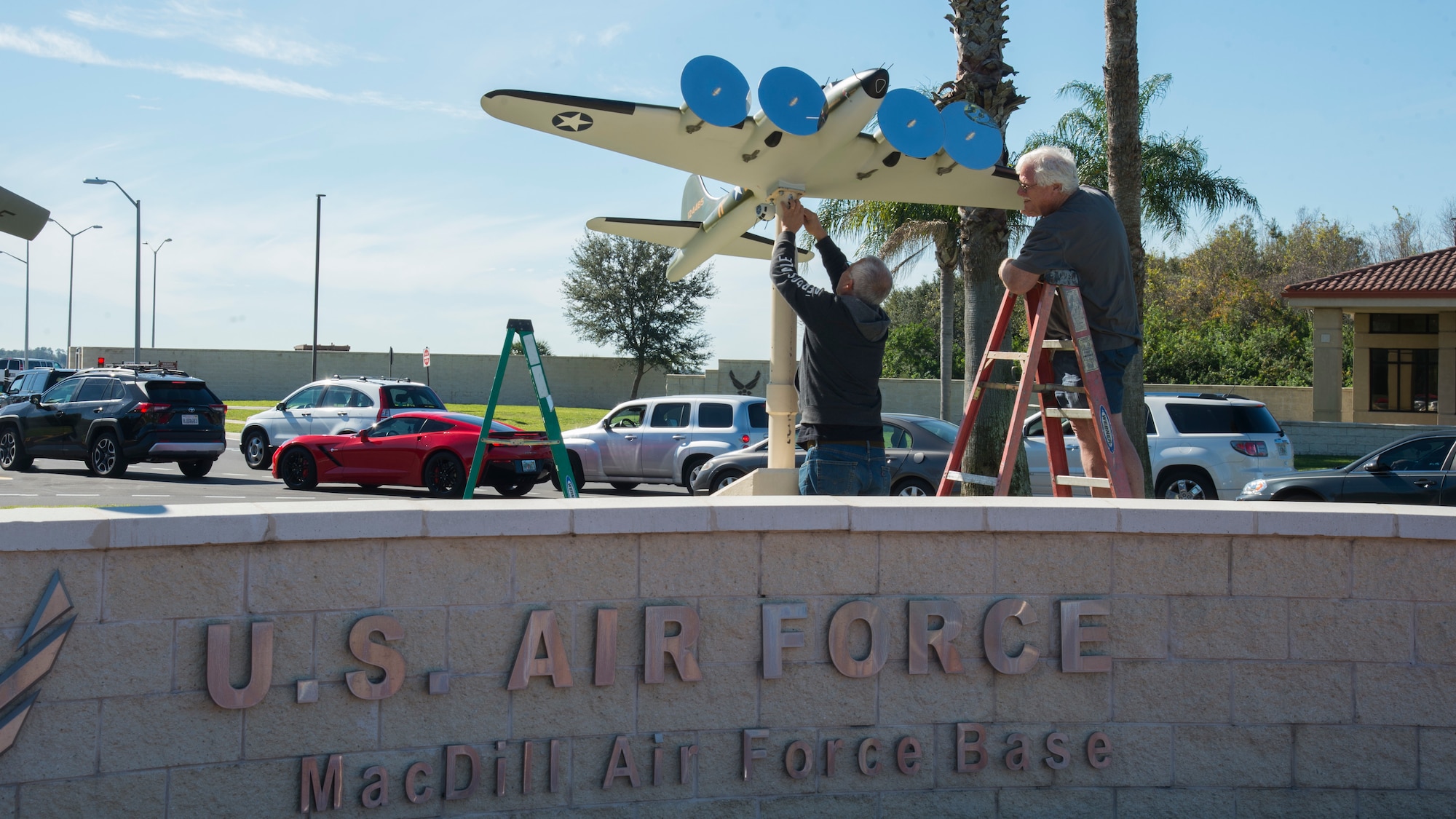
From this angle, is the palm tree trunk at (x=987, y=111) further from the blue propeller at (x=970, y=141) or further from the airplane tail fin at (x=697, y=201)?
the blue propeller at (x=970, y=141)

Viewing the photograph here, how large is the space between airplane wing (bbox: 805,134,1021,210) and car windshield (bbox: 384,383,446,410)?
13.6 metres

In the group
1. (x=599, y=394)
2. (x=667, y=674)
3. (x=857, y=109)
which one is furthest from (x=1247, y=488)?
(x=599, y=394)

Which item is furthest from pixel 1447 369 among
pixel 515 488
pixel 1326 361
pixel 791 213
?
pixel 791 213

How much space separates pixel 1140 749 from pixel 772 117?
3177 mm

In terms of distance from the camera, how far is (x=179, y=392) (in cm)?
1766

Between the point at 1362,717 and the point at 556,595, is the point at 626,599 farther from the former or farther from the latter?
the point at 1362,717

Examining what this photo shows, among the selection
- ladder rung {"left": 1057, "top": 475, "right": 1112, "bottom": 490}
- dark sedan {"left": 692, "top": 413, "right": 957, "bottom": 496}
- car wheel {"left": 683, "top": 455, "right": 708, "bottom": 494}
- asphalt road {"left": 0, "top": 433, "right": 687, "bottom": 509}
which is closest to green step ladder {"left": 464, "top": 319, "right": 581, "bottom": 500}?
ladder rung {"left": 1057, "top": 475, "right": 1112, "bottom": 490}

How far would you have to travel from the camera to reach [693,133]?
17.7 ft

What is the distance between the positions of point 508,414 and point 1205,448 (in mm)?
25893

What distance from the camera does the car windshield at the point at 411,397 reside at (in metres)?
18.5

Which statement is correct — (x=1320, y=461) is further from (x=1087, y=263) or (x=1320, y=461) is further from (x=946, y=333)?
(x=1087, y=263)

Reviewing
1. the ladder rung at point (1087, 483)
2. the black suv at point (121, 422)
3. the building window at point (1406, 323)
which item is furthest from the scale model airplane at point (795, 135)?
the building window at point (1406, 323)

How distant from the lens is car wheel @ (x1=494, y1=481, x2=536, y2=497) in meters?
15.4

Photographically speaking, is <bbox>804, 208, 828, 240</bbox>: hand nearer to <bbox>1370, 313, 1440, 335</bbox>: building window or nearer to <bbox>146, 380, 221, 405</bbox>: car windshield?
<bbox>146, 380, 221, 405</bbox>: car windshield
